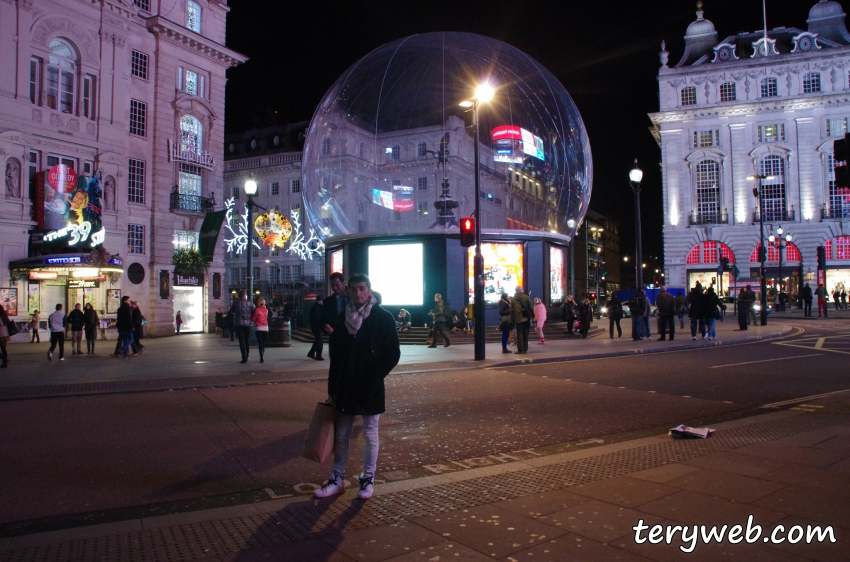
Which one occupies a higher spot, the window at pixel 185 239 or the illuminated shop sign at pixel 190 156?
the illuminated shop sign at pixel 190 156

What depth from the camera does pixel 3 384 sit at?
1162 centimetres

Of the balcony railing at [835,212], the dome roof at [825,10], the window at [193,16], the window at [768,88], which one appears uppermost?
the dome roof at [825,10]

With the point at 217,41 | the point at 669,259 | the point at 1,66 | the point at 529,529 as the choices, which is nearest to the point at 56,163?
the point at 1,66

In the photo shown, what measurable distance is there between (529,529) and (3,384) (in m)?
11.5

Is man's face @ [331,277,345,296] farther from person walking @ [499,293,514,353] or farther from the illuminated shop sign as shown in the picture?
the illuminated shop sign

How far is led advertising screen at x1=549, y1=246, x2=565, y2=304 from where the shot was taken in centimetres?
2553

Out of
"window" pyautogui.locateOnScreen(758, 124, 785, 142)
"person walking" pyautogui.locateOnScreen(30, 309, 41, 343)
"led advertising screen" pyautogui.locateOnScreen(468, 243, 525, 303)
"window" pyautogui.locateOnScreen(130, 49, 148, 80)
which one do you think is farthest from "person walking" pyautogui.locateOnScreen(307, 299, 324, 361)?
"window" pyautogui.locateOnScreen(758, 124, 785, 142)

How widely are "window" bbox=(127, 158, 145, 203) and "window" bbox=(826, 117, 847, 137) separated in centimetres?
5851

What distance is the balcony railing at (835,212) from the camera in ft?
186

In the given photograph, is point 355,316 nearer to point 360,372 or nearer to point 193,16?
point 360,372

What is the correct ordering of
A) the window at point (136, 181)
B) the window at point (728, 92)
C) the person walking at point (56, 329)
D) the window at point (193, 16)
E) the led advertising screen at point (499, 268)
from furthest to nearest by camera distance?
the window at point (728, 92)
the window at point (193, 16)
the window at point (136, 181)
the led advertising screen at point (499, 268)
the person walking at point (56, 329)

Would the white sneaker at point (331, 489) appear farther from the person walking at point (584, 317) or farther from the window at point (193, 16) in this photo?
the window at point (193, 16)

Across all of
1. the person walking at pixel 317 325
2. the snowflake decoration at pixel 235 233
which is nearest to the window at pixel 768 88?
the snowflake decoration at pixel 235 233

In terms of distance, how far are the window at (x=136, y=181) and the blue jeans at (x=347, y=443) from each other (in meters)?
29.4
